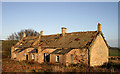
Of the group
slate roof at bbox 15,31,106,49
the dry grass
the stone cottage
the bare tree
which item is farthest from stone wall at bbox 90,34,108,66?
the bare tree

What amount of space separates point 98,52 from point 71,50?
5422mm

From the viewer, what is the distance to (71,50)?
25203mm

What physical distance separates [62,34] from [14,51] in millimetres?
13902

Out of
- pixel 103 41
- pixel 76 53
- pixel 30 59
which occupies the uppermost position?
pixel 103 41

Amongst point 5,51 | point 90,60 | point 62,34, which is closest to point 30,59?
point 62,34

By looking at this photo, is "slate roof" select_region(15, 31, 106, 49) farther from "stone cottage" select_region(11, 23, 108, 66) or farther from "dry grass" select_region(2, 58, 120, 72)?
"dry grass" select_region(2, 58, 120, 72)

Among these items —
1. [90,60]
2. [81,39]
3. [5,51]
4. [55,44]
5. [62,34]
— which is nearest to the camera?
[90,60]

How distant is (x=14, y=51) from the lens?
3619 cm

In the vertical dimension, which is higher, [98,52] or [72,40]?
[72,40]

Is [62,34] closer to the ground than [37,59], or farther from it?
farther from it

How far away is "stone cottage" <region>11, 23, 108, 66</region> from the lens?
24484mm

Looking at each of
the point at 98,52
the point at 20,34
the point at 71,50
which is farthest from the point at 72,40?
the point at 20,34

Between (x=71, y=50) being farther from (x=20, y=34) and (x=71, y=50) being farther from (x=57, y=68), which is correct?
(x=20, y=34)

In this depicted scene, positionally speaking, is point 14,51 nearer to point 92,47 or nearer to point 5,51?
point 5,51
